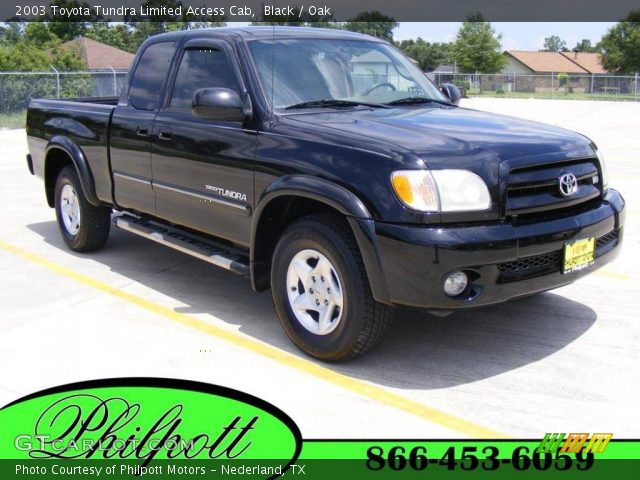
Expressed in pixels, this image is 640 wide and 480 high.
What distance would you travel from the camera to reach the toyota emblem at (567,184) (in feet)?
14.3

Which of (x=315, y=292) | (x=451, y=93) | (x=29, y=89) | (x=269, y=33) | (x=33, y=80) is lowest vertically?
(x=315, y=292)

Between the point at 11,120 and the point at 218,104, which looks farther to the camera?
the point at 11,120

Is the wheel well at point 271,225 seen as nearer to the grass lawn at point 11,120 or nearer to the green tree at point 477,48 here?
the grass lawn at point 11,120

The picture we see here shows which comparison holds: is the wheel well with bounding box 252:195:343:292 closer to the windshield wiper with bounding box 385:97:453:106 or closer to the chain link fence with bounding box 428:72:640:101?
the windshield wiper with bounding box 385:97:453:106

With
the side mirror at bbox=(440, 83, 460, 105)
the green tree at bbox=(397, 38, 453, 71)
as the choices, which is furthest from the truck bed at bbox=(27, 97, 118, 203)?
the green tree at bbox=(397, 38, 453, 71)

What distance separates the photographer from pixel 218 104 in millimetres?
4742

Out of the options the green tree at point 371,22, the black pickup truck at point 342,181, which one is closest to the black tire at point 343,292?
the black pickup truck at point 342,181

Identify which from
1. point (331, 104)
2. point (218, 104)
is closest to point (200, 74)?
point (218, 104)

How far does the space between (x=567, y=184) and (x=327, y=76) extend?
182 centimetres

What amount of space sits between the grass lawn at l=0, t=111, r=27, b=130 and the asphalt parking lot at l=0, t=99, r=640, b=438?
16.9m

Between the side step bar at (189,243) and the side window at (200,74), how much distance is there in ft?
3.22

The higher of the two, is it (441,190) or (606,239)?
(441,190)

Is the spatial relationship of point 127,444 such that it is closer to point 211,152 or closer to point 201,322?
point 201,322

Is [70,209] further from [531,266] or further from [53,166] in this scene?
[531,266]
